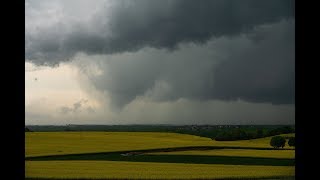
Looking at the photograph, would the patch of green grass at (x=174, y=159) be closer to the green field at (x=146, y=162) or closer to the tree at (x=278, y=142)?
the green field at (x=146, y=162)

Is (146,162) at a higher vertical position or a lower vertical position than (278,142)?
higher

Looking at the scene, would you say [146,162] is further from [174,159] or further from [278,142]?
[278,142]

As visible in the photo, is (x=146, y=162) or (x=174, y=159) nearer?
(x=146, y=162)

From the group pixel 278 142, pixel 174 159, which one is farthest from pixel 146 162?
pixel 278 142

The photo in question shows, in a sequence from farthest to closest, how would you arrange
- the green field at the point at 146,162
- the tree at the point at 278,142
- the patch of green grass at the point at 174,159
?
the tree at the point at 278,142, the patch of green grass at the point at 174,159, the green field at the point at 146,162

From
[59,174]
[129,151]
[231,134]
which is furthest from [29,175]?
[231,134]

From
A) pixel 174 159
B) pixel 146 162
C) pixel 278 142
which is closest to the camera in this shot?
pixel 146 162

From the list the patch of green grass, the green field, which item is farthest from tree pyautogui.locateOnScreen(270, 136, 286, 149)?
the patch of green grass

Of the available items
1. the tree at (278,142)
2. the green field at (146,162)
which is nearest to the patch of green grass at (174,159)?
the green field at (146,162)

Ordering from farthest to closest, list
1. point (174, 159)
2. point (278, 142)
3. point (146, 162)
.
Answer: point (278, 142), point (174, 159), point (146, 162)

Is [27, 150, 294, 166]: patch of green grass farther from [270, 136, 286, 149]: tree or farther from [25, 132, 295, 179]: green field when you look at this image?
[270, 136, 286, 149]: tree
